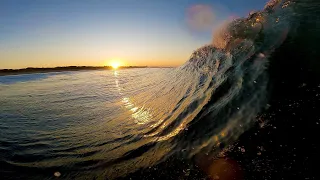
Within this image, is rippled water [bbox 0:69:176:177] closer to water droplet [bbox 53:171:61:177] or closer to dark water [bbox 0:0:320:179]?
dark water [bbox 0:0:320:179]

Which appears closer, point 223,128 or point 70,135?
point 223,128

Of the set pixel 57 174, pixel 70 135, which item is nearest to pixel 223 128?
pixel 57 174

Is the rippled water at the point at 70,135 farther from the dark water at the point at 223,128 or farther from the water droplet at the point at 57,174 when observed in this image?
the water droplet at the point at 57,174

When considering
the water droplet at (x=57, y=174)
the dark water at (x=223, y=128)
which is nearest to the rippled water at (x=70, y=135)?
the dark water at (x=223, y=128)

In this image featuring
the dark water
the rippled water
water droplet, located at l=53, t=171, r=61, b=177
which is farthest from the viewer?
the rippled water

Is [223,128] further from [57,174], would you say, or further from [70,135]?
[70,135]

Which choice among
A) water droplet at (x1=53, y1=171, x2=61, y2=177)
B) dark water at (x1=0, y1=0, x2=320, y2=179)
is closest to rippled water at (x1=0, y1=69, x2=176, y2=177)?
dark water at (x1=0, y1=0, x2=320, y2=179)

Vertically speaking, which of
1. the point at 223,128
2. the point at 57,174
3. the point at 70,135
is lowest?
the point at 57,174

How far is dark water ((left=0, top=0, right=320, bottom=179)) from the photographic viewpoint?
12.4 feet

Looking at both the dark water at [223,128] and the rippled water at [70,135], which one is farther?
the rippled water at [70,135]

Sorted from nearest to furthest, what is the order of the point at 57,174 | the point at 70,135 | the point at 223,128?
1. the point at 57,174
2. the point at 223,128
3. the point at 70,135

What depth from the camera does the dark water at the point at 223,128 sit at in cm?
379

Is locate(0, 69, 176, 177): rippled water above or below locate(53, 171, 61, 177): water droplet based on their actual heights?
above

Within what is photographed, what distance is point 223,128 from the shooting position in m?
4.66
